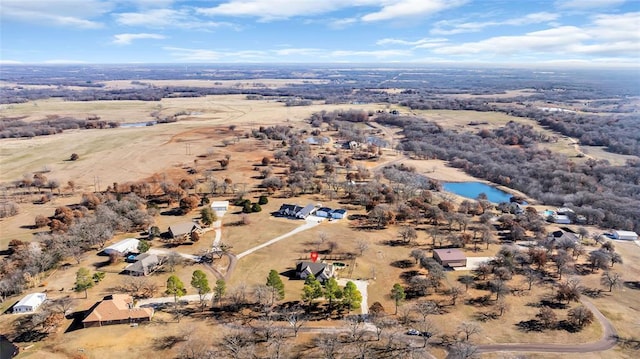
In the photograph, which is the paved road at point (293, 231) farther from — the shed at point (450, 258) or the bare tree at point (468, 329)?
the bare tree at point (468, 329)

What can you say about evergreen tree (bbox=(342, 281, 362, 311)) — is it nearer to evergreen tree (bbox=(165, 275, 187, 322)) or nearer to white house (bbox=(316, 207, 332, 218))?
evergreen tree (bbox=(165, 275, 187, 322))

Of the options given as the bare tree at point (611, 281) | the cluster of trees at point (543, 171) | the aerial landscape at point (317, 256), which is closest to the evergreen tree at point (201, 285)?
the aerial landscape at point (317, 256)

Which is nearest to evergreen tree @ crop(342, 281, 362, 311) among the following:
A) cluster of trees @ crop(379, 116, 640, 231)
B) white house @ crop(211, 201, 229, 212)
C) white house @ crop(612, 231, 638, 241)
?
white house @ crop(211, 201, 229, 212)

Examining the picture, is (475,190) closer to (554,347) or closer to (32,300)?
(554,347)

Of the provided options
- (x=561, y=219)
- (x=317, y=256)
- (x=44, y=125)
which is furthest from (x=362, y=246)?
(x=44, y=125)

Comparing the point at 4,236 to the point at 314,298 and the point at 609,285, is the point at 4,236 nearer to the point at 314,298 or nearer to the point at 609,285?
the point at 314,298

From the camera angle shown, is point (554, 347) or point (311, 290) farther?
point (311, 290)

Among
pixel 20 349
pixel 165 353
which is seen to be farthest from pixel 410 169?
pixel 20 349
